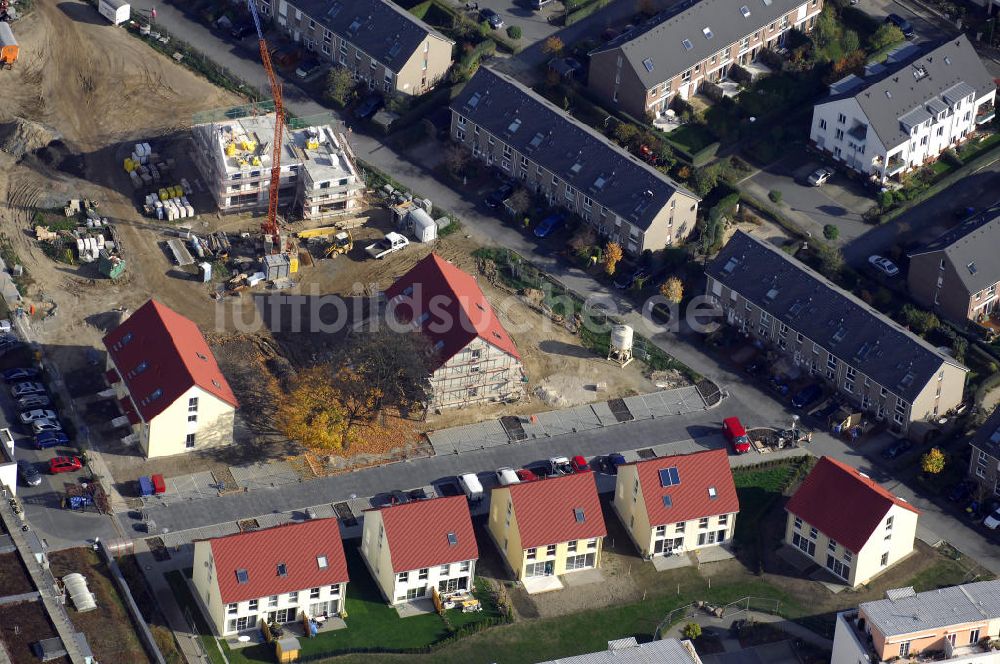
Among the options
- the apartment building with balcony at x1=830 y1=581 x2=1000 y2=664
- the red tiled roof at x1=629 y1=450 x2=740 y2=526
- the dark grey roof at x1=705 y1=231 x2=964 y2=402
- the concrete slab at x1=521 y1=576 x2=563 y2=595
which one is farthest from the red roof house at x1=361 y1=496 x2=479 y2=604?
the dark grey roof at x1=705 y1=231 x2=964 y2=402

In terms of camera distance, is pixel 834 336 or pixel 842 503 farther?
pixel 834 336

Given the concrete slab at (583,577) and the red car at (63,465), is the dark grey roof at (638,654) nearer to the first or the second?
the concrete slab at (583,577)

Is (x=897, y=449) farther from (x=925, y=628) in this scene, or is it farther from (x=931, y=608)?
(x=925, y=628)

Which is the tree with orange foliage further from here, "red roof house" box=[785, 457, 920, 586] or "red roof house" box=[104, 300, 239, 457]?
"red roof house" box=[104, 300, 239, 457]

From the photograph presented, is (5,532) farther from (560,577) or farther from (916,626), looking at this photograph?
(916,626)

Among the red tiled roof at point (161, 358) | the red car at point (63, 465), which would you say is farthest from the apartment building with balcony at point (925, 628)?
the red car at point (63, 465)

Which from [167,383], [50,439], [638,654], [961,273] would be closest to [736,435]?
[961,273]

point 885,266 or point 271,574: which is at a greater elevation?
point 885,266
